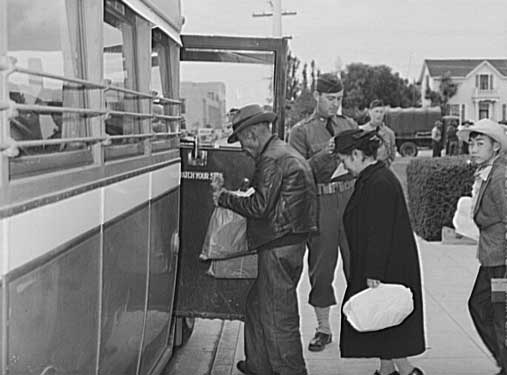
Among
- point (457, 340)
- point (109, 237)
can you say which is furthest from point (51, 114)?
point (457, 340)

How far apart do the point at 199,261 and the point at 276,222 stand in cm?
87

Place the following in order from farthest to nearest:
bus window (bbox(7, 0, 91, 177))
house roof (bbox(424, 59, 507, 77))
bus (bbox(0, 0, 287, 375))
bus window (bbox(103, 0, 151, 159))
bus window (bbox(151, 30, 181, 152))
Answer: house roof (bbox(424, 59, 507, 77))
bus window (bbox(151, 30, 181, 152))
bus window (bbox(103, 0, 151, 159))
bus window (bbox(7, 0, 91, 177))
bus (bbox(0, 0, 287, 375))

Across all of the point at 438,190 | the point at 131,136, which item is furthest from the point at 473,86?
the point at 131,136

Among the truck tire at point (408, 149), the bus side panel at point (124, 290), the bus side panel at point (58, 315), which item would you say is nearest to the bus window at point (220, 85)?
the bus side panel at point (124, 290)

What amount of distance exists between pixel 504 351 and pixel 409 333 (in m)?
0.71

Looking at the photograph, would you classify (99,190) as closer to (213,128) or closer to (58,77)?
(58,77)

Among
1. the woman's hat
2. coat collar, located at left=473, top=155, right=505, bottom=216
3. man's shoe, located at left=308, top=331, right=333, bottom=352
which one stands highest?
the woman's hat

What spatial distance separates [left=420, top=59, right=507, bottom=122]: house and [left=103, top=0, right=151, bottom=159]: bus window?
77.6m

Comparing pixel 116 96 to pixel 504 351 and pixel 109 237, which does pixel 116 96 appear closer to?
pixel 109 237

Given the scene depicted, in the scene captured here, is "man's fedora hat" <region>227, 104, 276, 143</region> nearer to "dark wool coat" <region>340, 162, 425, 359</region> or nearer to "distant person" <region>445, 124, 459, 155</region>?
"dark wool coat" <region>340, 162, 425, 359</region>

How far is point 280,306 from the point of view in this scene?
5867mm

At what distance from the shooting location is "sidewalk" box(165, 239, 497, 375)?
6.86 meters

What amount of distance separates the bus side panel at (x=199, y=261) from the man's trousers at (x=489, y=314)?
63.3 inches

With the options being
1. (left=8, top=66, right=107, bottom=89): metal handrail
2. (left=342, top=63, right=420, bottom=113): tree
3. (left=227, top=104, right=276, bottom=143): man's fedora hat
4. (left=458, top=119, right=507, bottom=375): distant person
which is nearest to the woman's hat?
(left=227, top=104, right=276, bottom=143): man's fedora hat
